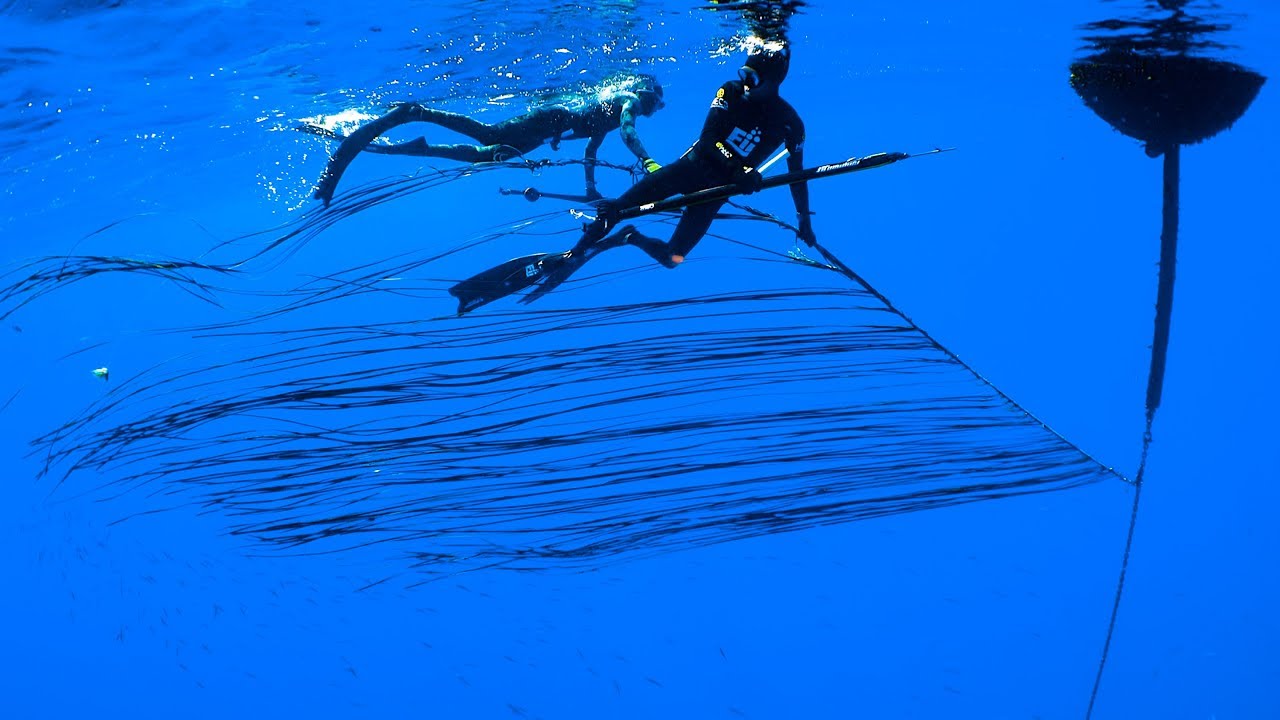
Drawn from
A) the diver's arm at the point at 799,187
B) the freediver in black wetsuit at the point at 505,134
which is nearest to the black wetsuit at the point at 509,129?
the freediver in black wetsuit at the point at 505,134

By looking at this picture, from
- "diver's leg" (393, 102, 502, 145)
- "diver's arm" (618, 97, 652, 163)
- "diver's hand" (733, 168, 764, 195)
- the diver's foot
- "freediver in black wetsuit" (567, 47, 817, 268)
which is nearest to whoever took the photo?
"diver's hand" (733, 168, 764, 195)

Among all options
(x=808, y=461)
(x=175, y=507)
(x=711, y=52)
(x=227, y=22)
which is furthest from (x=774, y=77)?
(x=175, y=507)

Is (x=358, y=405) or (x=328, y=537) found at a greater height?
(x=358, y=405)

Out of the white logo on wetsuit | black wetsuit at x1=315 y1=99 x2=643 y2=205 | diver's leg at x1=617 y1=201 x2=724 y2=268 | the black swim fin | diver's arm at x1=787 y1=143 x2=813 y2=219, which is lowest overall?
the black swim fin

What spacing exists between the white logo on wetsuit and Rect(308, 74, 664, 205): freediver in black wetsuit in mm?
438

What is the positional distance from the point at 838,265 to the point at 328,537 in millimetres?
3281

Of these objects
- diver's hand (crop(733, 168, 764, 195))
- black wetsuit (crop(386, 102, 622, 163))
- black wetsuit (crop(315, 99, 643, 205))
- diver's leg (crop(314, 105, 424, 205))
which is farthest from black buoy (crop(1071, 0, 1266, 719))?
diver's leg (crop(314, 105, 424, 205))

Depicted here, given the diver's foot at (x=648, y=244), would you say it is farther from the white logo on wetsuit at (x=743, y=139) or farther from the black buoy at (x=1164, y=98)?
the black buoy at (x=1164, y=98)

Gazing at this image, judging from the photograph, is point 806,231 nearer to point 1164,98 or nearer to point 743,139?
point 743,139

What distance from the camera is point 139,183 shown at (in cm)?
625

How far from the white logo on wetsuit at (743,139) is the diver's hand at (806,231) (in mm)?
491

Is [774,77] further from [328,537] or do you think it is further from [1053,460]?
[328,537]

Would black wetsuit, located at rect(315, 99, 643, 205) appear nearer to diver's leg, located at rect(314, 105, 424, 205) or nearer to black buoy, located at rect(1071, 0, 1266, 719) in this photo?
diver's leg, located at rect(314, 105, 424, 205)

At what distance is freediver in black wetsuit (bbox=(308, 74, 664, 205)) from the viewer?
379 cm
